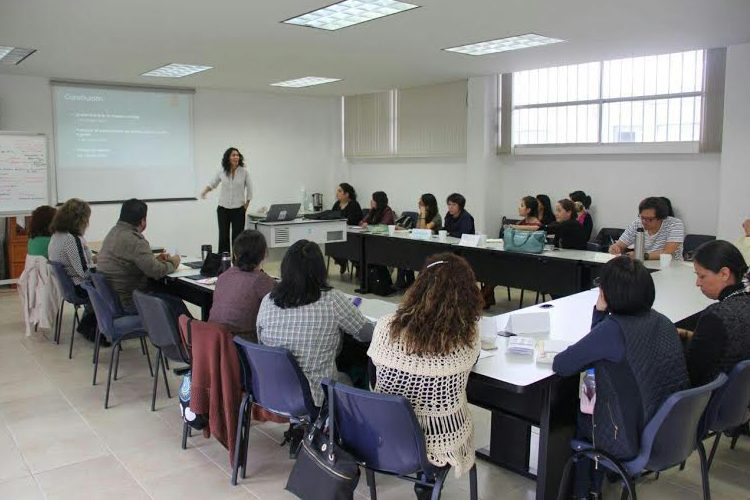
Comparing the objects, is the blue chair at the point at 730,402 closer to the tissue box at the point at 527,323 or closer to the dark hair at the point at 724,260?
the dark hair at the point at 724,260

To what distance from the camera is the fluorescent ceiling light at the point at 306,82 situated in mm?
8422

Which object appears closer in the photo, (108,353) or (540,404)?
(540,404)

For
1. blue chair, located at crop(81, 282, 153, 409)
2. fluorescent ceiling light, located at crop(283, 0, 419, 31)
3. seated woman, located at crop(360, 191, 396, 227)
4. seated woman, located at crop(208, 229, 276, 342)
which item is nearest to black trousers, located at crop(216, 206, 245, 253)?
seated woman, located at crop(360, 191, 396, 227)

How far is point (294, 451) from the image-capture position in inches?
128

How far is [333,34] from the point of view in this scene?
556cm

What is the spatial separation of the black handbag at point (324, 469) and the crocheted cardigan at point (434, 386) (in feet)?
0.71

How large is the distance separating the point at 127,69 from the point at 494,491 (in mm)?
6469

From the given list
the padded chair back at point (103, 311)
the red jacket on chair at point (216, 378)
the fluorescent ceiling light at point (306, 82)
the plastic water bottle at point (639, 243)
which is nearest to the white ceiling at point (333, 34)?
the fluorescent ceiling light at point (306, 82)

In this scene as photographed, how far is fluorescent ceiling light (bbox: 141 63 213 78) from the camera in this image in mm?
7289

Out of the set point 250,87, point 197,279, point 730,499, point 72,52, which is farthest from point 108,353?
point 250,87

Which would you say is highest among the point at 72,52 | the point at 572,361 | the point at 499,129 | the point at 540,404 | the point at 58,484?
the point at 72,52

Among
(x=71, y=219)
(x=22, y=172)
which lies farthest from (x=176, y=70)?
(x=71, y=219)

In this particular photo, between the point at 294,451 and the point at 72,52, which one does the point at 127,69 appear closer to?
the point at 72,52

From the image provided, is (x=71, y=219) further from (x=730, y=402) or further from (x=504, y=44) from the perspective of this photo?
(x=730, y=402)
